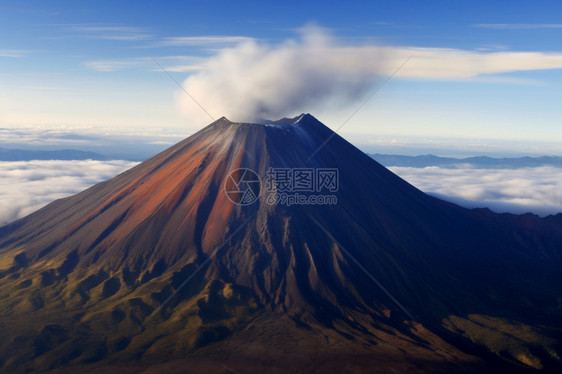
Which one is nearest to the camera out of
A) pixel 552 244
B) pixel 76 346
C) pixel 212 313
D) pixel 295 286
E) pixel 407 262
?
pixel 76 346

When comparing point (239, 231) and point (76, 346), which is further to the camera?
point (239, 231)

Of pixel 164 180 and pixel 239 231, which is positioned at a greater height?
pixel 164 180

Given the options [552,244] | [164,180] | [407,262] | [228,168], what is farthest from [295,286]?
[552,244]

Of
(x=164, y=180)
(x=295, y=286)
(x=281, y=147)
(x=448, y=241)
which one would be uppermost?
(x=281, y=147)

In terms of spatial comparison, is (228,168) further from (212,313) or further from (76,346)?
(76,346)

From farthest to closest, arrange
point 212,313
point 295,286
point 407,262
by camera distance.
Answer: point 407,262, point 295,286, point 212,313

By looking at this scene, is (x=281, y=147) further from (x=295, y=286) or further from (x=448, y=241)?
(x=448, y=241)

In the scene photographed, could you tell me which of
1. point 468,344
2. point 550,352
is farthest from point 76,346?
point 550,352
